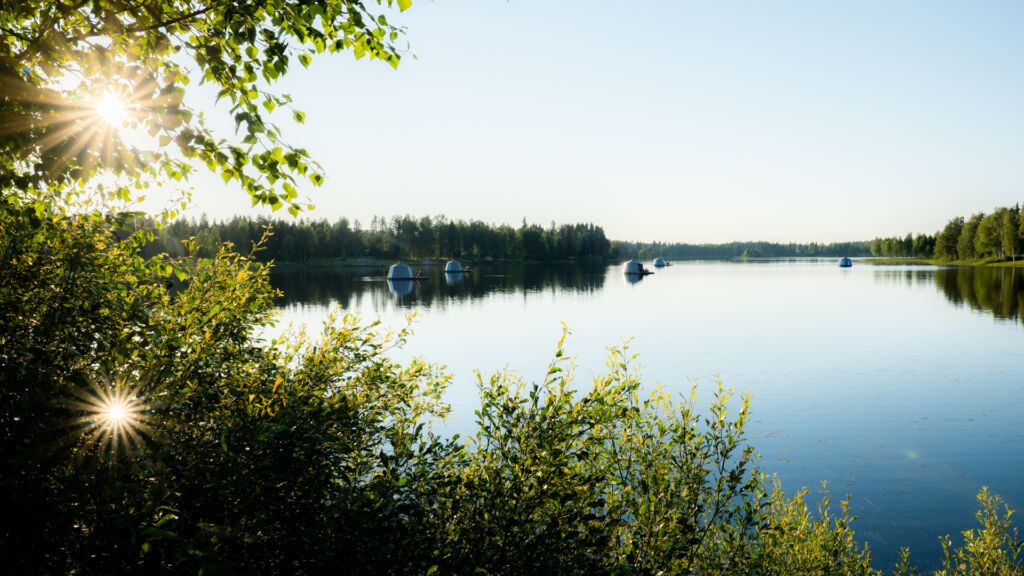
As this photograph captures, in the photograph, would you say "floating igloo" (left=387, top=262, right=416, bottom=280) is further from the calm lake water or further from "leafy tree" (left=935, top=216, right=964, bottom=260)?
"leafy tree" (left=935, top=216, right=964, bottom=260)

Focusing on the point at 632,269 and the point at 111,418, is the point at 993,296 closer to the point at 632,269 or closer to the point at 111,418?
the point at 632,269

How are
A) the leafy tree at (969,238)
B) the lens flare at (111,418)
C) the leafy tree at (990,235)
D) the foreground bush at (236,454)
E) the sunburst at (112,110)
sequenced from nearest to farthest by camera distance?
the foreground bush at (236,454) < the lens flare at (111,418) < the sunburst at (112,110) < the leafy tree at (990,235) < the leafy tree at (969,238)

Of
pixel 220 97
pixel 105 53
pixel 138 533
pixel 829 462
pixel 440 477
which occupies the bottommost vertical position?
pixel 829 462

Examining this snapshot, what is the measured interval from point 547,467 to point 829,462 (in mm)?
13948

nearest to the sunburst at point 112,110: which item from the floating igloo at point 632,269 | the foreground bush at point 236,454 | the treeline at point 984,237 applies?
the foreground bush at point 236,454

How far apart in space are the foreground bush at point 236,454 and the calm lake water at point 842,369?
2.24 m

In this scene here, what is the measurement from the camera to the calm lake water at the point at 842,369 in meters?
13.8

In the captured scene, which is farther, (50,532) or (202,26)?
(202,26)

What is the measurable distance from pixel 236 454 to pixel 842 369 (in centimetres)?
2915

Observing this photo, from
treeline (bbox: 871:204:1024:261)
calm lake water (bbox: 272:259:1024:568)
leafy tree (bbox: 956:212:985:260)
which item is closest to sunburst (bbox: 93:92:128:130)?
calm lake water (bbox: 272:259:1024:568)

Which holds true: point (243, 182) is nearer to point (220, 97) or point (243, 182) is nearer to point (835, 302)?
point (220, 97)

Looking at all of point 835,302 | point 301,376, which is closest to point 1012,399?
point 301,376

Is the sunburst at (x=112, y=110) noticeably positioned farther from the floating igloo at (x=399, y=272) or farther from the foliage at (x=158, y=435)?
the floating igloo at (x=399, y=272)

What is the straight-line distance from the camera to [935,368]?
26359 mm
